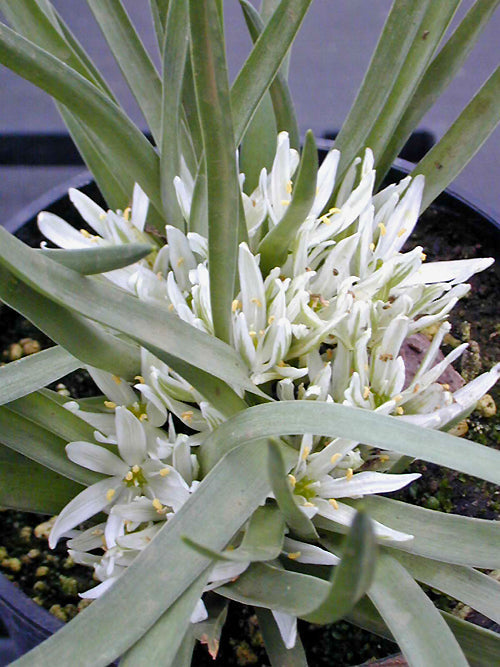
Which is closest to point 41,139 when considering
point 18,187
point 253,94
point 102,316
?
point 18,187

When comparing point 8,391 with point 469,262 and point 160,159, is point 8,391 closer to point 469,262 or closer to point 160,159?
point 160,159

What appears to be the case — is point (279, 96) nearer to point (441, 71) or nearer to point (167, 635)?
point (441, 71)

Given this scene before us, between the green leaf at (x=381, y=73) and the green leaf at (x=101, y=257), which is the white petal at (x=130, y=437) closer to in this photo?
the green leaf at (x=101, y=257)

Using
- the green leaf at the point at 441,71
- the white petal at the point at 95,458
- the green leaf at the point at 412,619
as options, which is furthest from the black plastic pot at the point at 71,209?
the green leaf at the point at 412,619

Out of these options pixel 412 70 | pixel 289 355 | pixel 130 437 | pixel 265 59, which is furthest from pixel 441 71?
pixel 130 437

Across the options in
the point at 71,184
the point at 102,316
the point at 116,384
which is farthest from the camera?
the point at 71,184

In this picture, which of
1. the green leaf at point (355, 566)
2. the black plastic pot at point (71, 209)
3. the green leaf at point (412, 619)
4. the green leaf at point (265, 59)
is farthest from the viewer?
the black plastic pot at point (71, 209)

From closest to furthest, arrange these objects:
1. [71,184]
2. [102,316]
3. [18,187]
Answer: [102,316]
[71,184]
[18,187]

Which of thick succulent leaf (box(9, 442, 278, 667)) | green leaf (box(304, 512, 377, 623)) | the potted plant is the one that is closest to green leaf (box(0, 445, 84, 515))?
the potted plant
